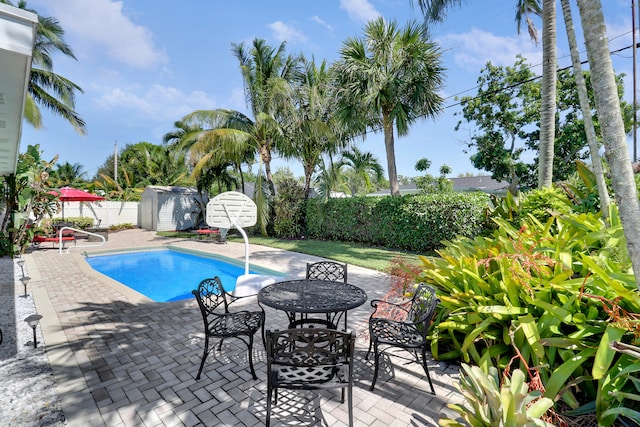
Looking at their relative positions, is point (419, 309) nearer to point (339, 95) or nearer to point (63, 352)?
point (63, 352)

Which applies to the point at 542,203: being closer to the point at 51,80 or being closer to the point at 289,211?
the point at 289,211

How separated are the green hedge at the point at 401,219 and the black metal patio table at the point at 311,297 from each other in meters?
5.73

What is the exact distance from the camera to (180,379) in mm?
3195

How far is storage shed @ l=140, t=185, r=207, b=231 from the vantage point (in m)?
20.9

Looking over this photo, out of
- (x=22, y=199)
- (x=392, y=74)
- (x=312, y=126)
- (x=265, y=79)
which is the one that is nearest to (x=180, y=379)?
(x=392, y=74)

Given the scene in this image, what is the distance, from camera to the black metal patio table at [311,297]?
128 inches

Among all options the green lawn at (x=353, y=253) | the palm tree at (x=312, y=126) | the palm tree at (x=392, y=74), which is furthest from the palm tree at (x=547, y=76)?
the palm tree at (x=312, y=126)

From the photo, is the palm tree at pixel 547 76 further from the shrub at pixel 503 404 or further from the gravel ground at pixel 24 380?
the gravel ground at pixel 24 380

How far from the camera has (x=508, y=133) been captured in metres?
21.2

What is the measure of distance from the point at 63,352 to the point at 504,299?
213 inches

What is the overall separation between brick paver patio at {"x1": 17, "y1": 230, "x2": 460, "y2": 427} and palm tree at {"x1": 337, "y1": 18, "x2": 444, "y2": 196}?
328 inches

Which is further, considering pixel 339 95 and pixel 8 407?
pixel 339 95

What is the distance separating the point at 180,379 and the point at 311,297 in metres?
1.69

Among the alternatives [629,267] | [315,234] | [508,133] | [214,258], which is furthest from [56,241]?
[508,133]
